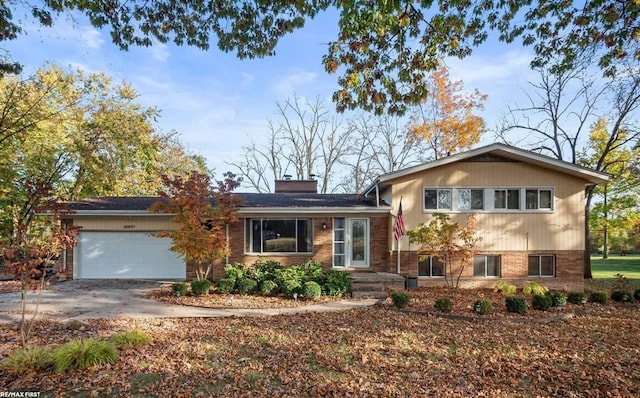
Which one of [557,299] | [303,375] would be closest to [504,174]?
[557,299]

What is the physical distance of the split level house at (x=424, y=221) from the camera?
13703 mm

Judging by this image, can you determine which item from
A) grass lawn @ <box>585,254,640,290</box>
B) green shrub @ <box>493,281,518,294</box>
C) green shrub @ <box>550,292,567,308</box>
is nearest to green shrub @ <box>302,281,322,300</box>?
green shrub @ <box>493,281,518,294</box>

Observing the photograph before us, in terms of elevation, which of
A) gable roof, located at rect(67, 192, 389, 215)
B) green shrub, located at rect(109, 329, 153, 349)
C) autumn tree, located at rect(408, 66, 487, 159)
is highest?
autumn tree, located at rect(408, 66, 487, 159)

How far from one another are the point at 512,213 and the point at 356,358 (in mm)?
10518

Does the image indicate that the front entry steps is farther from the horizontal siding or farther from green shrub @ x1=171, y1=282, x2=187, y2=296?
green shrub @ x1=171, y1=282, x2=187, y2=296

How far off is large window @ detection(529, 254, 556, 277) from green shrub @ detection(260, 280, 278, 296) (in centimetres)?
973

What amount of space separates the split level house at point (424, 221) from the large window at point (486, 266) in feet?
0.12

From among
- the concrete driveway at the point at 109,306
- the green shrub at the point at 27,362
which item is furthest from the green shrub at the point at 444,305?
the green shrub at the point at 27,362

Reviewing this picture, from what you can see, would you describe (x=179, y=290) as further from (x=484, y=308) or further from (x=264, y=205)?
(x=484, y=308)

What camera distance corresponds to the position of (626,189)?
23.2 meters

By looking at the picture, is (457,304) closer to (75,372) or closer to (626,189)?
(75,372)

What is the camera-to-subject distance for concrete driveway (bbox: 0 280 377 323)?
8734 mm

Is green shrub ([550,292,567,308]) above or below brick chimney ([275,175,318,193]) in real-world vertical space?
below

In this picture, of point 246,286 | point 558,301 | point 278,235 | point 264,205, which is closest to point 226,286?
point 246,286
